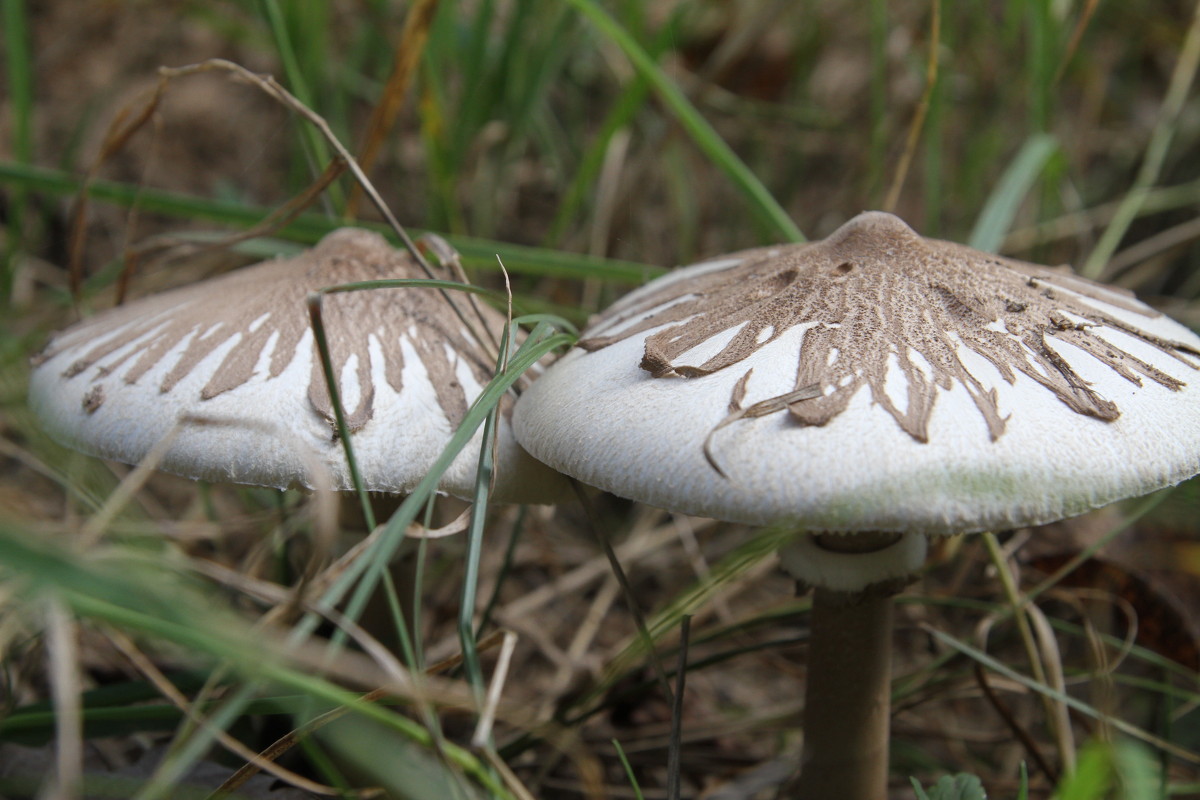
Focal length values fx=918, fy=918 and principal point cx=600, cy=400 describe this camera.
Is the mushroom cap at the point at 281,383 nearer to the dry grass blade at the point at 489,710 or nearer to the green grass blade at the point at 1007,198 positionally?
the dry grass blade at the point at 489,710

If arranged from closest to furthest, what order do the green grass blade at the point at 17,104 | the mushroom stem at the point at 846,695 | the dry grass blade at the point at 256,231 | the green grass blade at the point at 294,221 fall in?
1. the mushroom stem at the point at 846,695
2. the dry grass blade at the point at 256,231
3. the green grass blade at the point at 294,221
4. the green grass blade at the point at 17,104

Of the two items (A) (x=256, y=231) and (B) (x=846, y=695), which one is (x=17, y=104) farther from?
(B) (x=846, y=695)

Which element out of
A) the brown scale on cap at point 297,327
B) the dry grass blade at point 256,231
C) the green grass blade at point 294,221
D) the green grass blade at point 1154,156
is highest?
the green grass blade at point 1154,156

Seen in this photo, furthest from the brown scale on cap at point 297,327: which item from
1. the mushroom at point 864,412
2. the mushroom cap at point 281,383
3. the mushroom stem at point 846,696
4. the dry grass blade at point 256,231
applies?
the mushroom stem at point 846,696

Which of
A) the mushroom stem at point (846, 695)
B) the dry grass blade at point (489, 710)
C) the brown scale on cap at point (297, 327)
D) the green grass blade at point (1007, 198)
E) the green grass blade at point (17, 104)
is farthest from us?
the green grass blade at point (17, 104)

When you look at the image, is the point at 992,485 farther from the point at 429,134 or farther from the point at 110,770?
the point at 429,134

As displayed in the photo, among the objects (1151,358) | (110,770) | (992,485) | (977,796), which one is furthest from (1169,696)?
(110,770)

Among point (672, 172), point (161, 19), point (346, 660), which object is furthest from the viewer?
point (161, 19)
